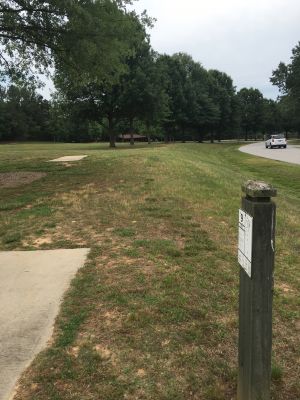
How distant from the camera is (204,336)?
11.9ft

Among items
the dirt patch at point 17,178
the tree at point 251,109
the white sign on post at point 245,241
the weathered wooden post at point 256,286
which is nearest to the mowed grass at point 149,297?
the weathered wooden post at point 256,286

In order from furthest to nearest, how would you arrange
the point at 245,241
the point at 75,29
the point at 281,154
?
the point at 281,154, the point at 75,29, the point at 245,241

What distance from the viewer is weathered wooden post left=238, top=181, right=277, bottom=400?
2525 mm

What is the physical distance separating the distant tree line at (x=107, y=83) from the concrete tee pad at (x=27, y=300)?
782 cm

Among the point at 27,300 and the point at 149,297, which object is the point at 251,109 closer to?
the point at 149,297

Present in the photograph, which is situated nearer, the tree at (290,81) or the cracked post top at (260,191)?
the cracked post top at (260,191)

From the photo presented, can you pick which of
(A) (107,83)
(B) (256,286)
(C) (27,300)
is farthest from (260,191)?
(A) (107,83)

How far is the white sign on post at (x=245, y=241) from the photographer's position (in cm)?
256

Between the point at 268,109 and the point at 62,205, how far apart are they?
9990 cm

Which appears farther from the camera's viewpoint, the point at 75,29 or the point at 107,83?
the point at 107,83

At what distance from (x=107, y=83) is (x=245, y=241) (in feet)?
55.0

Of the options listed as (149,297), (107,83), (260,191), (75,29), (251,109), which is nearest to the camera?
(260,191)

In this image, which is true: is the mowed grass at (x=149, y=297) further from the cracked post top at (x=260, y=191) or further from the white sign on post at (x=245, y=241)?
→ the cracked post top at (x=260, y=191)

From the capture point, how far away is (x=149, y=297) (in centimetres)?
427
